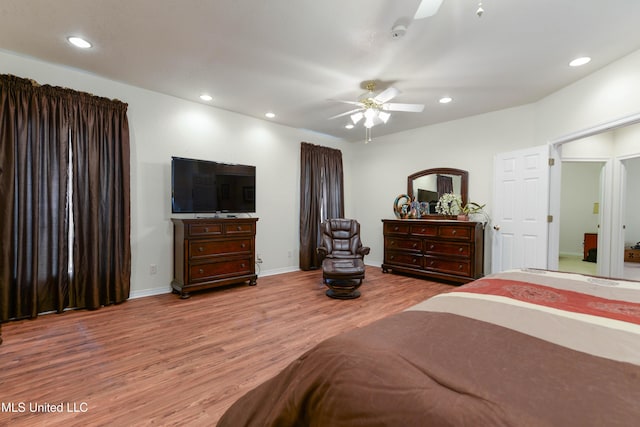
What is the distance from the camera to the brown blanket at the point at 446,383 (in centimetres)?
57

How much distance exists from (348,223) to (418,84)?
224 centimetres

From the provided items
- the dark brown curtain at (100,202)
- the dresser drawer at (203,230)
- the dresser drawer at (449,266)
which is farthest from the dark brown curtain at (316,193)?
the dark brown curtain at (100,202)

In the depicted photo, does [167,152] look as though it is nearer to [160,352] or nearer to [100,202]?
[100,202]

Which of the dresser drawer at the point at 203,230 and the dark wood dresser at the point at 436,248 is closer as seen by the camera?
the dresser drawer at the point at 203,230

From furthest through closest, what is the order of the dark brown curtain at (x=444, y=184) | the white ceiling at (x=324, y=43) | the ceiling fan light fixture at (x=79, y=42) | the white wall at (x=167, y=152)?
1. the dark brown curtain at (x=444, y=184)
2. the white wall at (x=167, y=152)
3. the ceiling fan light fixture at (x=79, y=42)
4. the white ceiling at (x=324, y=43)

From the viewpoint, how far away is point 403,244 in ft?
15.5

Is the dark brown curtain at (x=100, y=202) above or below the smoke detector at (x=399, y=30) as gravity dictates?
below

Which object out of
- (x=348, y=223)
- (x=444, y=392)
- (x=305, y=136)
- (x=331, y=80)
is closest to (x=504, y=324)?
(x=444, y=392)

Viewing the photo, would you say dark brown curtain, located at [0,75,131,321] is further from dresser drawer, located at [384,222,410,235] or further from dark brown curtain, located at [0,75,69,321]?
dresser drawer, located at [384,222,410,235]

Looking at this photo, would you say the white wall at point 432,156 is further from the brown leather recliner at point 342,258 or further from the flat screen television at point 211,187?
the flat screen television at point 211,187

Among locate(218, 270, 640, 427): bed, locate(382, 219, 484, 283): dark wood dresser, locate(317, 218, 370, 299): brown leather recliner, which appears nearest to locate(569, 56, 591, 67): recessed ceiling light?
locate(382, 219, 484, 283): dark wood dresser

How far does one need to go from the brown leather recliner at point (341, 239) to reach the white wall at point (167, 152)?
94cm

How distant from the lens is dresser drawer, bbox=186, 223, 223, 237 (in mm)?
3471

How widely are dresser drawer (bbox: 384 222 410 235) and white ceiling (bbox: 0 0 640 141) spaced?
2103mm
